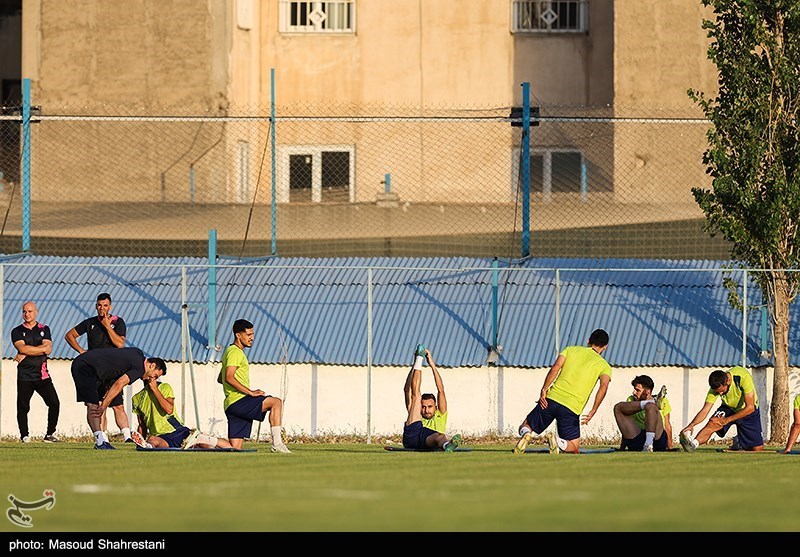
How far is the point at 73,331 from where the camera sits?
20.3 m

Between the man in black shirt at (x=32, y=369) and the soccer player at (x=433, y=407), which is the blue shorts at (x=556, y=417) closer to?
the soccer player at (x=433, y=407)

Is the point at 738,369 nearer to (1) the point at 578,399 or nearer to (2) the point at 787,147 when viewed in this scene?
(1) the point at 578,399

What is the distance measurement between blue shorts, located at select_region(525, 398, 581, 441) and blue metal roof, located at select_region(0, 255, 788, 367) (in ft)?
15.0

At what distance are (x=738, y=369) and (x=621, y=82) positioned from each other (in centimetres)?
1437

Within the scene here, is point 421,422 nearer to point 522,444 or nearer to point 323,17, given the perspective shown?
point 522,444

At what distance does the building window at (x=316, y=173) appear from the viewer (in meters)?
30.9

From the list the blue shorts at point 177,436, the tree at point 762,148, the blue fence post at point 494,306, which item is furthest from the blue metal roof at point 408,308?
the blue shorts at point 177,436

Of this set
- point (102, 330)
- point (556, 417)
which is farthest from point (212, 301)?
point (556, 417)

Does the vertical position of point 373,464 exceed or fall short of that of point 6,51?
it falls short

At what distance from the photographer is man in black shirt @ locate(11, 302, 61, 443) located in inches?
792

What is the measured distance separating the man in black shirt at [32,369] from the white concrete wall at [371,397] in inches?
66.7

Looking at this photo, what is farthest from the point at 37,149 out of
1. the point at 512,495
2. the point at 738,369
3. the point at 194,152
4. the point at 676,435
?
the point at 512,495

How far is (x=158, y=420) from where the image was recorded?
60.3 ft

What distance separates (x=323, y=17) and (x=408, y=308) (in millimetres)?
12966
